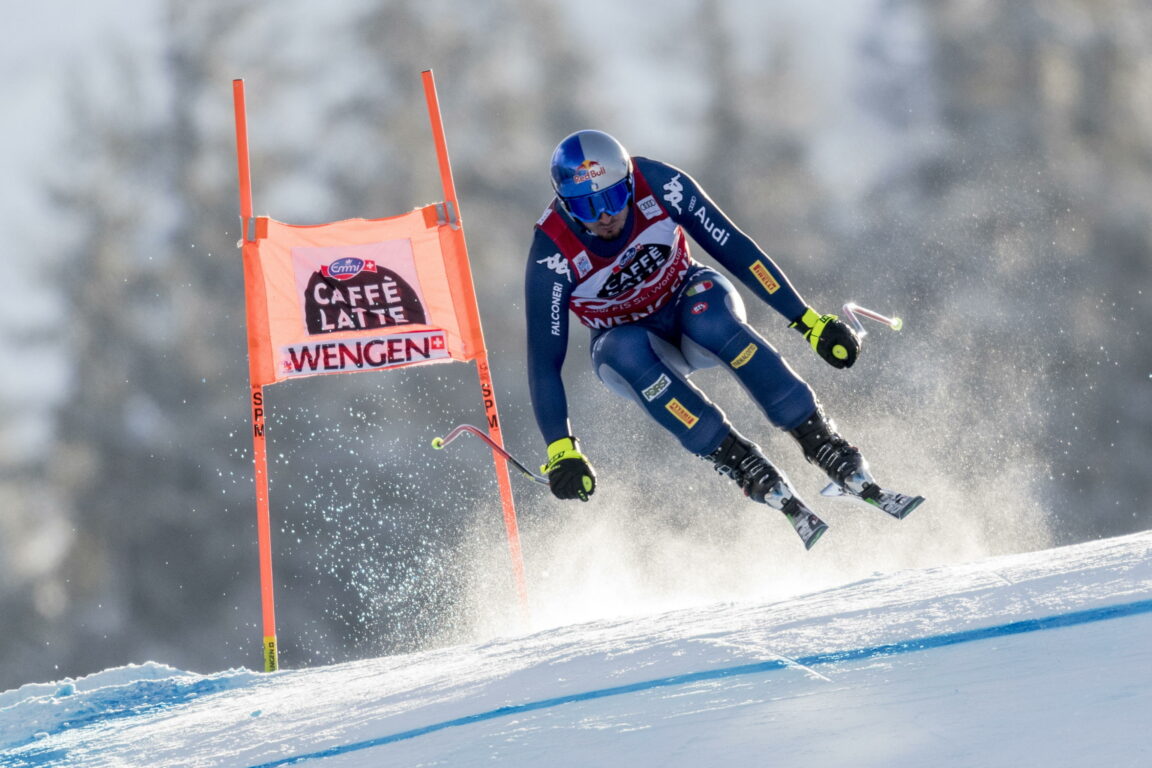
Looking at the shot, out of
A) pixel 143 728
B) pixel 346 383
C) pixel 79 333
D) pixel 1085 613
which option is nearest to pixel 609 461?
pixel 346 383

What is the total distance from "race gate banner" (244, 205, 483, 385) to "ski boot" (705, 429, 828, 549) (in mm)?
2117

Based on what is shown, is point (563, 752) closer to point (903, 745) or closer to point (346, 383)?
point (903, 745)

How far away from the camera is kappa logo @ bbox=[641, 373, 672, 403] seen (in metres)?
4.10

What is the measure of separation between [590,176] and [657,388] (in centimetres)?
77

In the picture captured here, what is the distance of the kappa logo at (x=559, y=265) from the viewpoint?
4207 mm

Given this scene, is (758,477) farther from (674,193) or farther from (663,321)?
(674,193)

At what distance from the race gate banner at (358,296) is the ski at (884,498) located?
94.7 inches

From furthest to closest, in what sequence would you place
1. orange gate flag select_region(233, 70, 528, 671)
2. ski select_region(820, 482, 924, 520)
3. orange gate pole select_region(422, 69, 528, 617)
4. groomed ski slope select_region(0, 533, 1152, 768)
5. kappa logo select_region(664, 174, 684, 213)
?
1. orange gate flag select_region(233, 70, 528, 671)
2. orange gate pole select_region(422, 69, 528, 617)
3. kappa logo select_region(664, 174, 684, 213)
4. ski select_region(820, 482, 924, 520)
5. groomed ski slope select_region(0, 533, 1152, 768)

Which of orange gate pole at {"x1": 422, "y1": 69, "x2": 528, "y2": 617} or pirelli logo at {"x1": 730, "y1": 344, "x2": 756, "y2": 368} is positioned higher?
orange gate pole at {"x1": 422, "y1": 69, "x2": 528, "y2": 617}

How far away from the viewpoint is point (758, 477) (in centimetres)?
414

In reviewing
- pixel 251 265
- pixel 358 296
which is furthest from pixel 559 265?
pixel 251 265

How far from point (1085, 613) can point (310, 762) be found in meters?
1.80

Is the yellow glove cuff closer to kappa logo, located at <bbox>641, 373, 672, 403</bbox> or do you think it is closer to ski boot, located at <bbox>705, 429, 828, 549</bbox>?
kappa logo, located at <bbox>641, 373, 672, 403</bbox>

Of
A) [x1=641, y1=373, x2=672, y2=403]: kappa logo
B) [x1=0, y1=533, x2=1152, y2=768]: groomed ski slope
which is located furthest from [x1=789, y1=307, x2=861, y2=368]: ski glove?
[x1=0, y1=533, x2=1152, y2=768]: groomed ski slope
